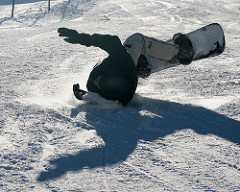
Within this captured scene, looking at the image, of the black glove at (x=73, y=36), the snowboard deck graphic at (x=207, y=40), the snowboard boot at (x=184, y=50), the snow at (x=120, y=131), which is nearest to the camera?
the snow at (x=120, y=131)

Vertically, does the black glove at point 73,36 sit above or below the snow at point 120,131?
above

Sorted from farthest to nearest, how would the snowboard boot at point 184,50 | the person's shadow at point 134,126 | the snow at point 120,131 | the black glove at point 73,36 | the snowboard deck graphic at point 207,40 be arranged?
the snowboard deck graphic at point 207,40 → the snowboard boot at point 184,50 → the black glove at point 73,36 → the person's shadow at point 134,126 → the snow at point 120,131

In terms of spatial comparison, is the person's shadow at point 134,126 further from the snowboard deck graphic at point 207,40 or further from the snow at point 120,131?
the snowboard deck graphic at point 207,40

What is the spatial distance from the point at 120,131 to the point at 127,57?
1033 millimetres

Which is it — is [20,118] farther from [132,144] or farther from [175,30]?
[175,30]

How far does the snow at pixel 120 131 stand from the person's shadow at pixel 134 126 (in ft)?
0.03

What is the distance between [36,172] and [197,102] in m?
2.58

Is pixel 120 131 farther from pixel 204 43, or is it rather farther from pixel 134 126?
pixel 204 43

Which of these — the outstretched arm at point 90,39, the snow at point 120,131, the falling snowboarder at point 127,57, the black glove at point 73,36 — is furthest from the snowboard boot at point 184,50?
the black glove at point 73,36

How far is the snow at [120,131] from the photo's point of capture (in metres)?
3.06

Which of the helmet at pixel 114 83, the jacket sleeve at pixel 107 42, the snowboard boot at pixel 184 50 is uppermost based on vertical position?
the jacket sleeve at pixel 107 42

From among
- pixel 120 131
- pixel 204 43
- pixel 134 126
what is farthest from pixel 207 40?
pixel 120 131

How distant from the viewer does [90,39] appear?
4.45 m

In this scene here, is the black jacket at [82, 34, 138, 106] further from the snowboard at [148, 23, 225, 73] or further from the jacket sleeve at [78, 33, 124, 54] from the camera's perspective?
the snowboard at [148, 23, 225, 73]
